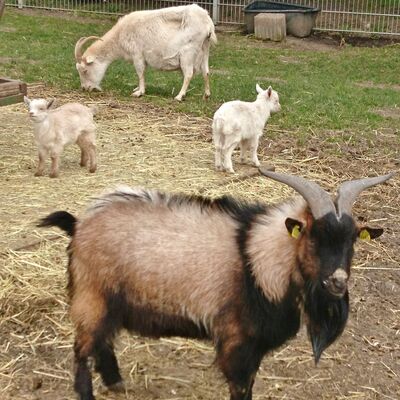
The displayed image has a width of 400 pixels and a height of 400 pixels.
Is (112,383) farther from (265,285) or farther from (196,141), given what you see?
(196,141)

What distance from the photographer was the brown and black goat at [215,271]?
10.8 ft

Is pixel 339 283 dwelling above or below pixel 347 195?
below

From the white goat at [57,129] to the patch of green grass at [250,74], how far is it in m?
3.04

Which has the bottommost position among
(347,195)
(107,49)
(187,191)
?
(187,191)

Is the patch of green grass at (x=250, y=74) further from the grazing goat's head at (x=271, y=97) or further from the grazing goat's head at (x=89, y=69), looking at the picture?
the grazing goat's head at (x=271, y=97)

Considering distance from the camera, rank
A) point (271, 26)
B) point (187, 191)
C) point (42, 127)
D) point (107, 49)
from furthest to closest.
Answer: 1. point (271, 26)
2. point (107, 49)
3. point (42, 127)
4. point (187, 191)

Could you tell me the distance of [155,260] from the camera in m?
3.53

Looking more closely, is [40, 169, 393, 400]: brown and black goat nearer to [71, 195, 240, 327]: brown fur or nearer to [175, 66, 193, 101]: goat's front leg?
[71, 195, 240, 327]: brown fur

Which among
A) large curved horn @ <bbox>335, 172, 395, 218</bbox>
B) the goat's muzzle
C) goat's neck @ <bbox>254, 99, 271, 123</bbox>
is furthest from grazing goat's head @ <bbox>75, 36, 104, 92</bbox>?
the goat's muzzle

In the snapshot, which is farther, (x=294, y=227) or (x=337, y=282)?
(x=294, y=227)

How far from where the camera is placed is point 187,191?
675cm

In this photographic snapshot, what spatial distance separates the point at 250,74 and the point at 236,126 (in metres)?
6.31

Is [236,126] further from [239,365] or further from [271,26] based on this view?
[271,26]

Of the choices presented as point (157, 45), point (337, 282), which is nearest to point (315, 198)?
point (337, 282)
